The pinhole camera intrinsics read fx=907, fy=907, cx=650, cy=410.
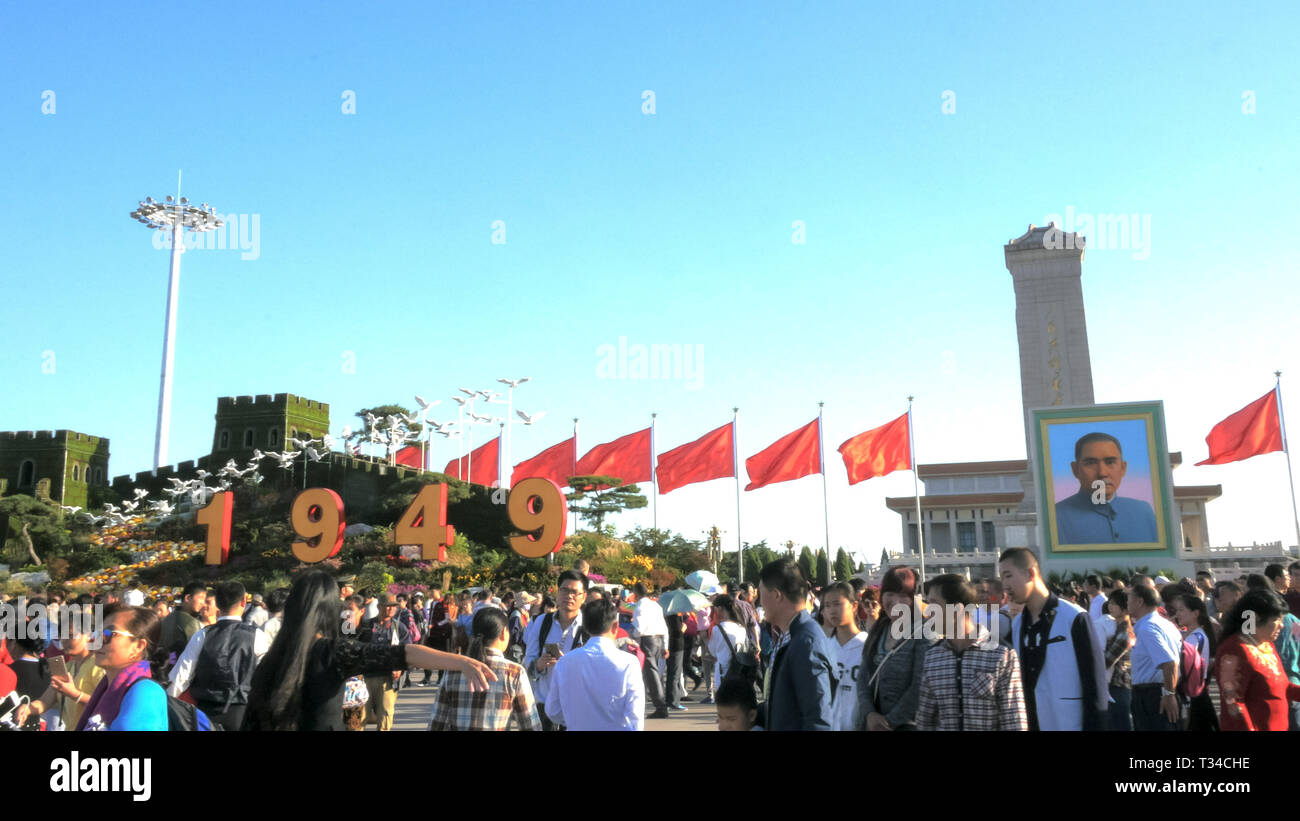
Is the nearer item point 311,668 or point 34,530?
point 311,668

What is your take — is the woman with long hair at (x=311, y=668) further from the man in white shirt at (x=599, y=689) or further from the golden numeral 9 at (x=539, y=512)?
the golden numeral 9 at (x=539, y=512)

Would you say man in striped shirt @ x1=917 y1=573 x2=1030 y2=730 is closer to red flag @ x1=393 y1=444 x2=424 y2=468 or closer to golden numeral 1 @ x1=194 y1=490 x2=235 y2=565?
golden numeral 1 @ x1=194 y1=490 x2=235 y2=565

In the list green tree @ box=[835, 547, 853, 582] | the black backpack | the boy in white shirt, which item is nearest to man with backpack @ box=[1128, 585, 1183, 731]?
the boy in white shirt

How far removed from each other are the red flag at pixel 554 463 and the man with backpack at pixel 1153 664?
21.3 meters

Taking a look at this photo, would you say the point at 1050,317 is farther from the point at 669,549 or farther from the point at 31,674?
the point at 31,674

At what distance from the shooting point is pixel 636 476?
24578 millimetres

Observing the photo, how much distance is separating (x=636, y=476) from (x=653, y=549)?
9140mm

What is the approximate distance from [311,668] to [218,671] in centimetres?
231

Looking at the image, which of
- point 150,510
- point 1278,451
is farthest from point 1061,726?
point 150,510

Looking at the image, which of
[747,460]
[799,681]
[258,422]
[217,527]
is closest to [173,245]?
[258,422]

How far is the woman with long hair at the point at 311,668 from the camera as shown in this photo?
3.44m

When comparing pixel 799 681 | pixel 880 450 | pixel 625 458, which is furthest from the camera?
pixel 625 458

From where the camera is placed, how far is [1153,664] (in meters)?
6.23

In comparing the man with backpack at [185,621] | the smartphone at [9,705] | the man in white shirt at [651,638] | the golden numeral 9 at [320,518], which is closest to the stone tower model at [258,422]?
the golden numeral 9 at [320,518]
